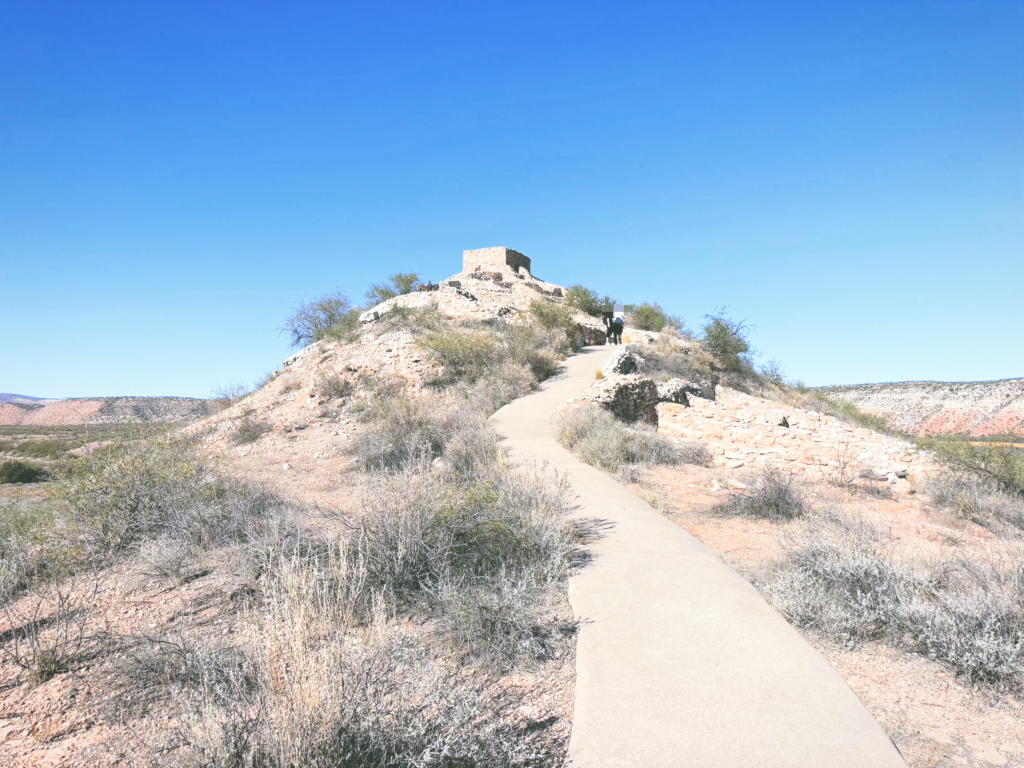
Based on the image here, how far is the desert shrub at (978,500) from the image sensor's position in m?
7.82

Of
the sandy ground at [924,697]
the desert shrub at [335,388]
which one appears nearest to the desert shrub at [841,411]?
the sandy ground at [924,697]

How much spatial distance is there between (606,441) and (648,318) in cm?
2582

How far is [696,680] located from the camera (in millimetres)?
3287

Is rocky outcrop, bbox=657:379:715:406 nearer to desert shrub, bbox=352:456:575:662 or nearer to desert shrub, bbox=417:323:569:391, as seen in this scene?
desert shrub, bbox=417:323:569:391

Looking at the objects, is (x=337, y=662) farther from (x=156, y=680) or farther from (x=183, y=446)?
(x=183, y=446)

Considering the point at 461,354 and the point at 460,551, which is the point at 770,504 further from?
the point at 461,354

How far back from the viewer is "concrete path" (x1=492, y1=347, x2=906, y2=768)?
106 inches

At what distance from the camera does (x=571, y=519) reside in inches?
258

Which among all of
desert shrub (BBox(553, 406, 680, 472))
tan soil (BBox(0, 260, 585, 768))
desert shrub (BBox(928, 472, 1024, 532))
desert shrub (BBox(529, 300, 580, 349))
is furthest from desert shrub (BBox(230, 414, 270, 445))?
desert shrub (BBox(928, 472, 1024, 532))

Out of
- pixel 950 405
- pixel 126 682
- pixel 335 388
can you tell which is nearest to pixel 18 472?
pixel 335 388

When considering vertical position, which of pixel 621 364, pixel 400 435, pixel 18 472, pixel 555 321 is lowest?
pixel 18 472

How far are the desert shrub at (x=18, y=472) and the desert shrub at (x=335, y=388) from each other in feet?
25.1

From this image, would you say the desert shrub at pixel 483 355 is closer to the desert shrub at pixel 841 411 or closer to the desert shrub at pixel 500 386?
the desert shrub at pixel 500 386

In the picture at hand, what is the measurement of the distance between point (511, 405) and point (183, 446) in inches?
329
